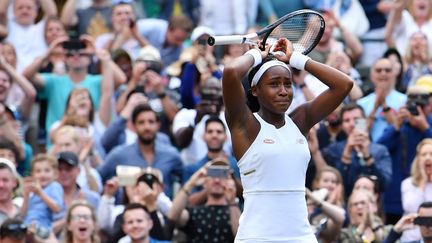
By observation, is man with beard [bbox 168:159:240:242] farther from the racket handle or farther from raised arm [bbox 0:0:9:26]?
raised arm [bbox 0:0:9:26]

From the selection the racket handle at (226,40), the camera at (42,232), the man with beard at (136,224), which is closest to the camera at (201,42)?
the man with beard at (136,224)

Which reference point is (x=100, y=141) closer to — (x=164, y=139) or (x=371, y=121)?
(x=164, y=139)

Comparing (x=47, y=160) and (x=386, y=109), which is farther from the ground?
(x=386, y=109)

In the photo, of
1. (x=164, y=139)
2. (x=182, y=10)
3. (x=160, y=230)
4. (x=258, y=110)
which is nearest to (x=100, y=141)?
(x=164, y=139)

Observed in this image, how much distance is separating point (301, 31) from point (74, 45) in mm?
6160

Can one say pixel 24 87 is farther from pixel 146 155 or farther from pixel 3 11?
pixel 146 155

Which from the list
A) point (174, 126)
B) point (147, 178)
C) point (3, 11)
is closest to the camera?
point (147, 178)

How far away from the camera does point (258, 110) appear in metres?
8.45

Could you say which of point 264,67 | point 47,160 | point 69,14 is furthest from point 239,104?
point 69,14

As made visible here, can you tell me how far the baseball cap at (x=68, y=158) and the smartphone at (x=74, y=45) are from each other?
6.83 feet

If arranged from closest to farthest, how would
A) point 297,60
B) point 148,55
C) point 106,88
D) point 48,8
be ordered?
1. point 297,60
2. point 106,88
3. point 148,55
4. point 48,8

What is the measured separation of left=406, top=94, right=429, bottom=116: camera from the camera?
13.6 metres

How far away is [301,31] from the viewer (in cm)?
862

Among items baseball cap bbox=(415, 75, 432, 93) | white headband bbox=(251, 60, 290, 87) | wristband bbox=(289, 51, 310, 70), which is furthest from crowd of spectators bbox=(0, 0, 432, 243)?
wristband bbox=(289, 51, 310, 70)
